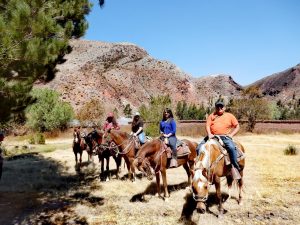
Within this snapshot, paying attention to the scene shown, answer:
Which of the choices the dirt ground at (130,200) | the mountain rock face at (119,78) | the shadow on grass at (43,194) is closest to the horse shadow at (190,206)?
the dirt ground at (130,200)

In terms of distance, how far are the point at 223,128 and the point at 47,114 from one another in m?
43.3

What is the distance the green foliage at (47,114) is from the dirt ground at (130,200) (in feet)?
109

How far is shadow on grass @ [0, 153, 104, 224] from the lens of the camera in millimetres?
10129

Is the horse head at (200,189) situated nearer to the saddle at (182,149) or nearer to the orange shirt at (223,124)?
the orange shirt at (223,124)

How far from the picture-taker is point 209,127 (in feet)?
32.8

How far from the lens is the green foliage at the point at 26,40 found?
29.9 feet

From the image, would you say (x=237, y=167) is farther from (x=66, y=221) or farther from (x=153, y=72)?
(x=153, y=72)

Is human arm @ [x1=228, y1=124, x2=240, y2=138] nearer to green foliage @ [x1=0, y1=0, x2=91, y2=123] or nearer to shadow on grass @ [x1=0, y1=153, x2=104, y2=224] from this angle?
shadow on grass @ [x1=0, y1=153, x2=104, y2=224]

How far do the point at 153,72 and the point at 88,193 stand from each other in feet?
376

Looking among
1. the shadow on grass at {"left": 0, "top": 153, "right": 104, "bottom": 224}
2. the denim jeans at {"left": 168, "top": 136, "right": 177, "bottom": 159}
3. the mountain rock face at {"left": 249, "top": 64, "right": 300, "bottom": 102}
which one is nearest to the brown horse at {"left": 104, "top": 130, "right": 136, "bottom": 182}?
the shadow on grass at {"left": 0, "top": 153, "right": 104, "bottom": 224}

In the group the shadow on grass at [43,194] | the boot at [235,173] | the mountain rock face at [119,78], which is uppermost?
the mountain rock face at [119,78]

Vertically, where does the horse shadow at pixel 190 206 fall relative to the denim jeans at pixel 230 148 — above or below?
below

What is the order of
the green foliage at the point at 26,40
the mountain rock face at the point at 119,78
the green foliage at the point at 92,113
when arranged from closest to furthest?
1. the green foliage at the point at 26,40
2. the green foliage at the point at 92,113
3. the mountain rock face at the point at 119,78

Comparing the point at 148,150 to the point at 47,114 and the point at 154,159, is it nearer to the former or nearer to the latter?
the point at 154,159
